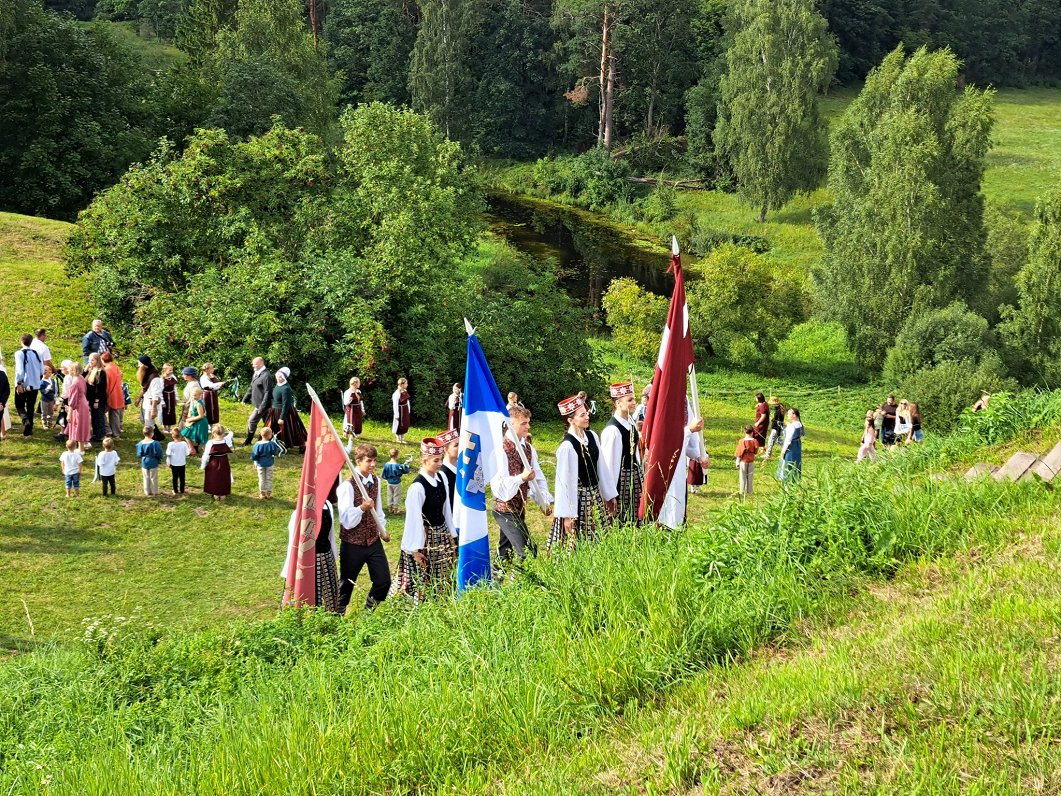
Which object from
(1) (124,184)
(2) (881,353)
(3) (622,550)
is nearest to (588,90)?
(2) (881,353)

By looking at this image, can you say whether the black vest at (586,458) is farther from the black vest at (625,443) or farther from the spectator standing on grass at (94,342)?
the spectator standing on grass at (94,342)

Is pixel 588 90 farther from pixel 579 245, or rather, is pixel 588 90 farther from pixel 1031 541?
pixel 1031 541

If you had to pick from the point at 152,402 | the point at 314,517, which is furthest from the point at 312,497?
the point at 152,402

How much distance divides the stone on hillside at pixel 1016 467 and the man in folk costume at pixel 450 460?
5404 millimetres

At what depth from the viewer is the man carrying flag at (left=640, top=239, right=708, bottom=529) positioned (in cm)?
1118

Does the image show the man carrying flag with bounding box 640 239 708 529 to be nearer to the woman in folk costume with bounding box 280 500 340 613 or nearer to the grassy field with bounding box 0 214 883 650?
the grassy field with bounding box 0 214 883 650

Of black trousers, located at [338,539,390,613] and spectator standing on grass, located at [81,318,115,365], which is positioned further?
spectator standing on grass, located at [81,318,115,365]

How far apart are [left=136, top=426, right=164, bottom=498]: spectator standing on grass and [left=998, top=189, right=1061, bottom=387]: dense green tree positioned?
104ft

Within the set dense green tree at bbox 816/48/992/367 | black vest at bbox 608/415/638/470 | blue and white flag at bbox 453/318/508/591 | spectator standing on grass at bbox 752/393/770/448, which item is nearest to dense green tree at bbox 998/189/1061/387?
dense green tree at bbox 816/48/992/367

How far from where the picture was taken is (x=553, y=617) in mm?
7203

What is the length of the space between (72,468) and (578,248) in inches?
1691

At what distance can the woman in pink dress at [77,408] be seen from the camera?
17.2m

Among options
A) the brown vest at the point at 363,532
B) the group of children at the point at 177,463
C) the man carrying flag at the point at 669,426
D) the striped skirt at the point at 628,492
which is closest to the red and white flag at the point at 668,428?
the man carrying flag at the point at 669,426

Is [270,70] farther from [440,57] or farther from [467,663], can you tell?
[467,663]
